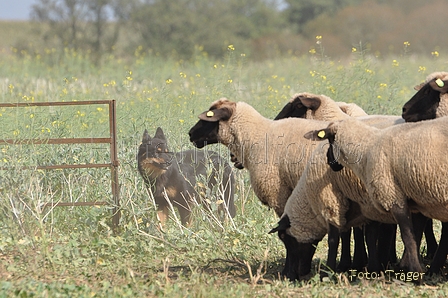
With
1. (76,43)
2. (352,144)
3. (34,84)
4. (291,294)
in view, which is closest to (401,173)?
(352,144)

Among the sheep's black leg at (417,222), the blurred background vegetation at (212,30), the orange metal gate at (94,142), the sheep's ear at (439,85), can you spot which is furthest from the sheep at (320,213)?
the blurred background vegetation at (212,30)

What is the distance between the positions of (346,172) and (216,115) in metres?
1.80

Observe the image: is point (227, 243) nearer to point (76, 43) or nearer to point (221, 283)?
point (221, 283)

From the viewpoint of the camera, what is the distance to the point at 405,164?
627 centimetres

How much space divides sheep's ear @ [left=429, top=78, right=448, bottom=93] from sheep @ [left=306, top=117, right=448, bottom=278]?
128 cm

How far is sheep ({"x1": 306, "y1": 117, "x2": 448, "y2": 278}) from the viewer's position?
6.17 metres

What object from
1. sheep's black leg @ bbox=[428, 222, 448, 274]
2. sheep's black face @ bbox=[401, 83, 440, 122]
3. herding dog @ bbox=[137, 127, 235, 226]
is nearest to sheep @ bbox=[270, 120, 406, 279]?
sheep's black leg @ bbox=[428, 222, 448, 274]

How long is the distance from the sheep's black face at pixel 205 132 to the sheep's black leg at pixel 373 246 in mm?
2053

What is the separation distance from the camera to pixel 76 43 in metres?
32.6

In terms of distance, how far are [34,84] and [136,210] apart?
967 centimetres

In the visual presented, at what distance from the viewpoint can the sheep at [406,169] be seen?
617 centimetres

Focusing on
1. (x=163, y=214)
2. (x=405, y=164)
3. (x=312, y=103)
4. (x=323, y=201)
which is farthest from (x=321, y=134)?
(x=163, y=214)

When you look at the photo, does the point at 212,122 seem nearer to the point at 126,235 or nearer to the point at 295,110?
the point at 295,110

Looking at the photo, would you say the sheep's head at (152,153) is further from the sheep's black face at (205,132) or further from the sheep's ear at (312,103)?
the sheep's ear at (312,103)
